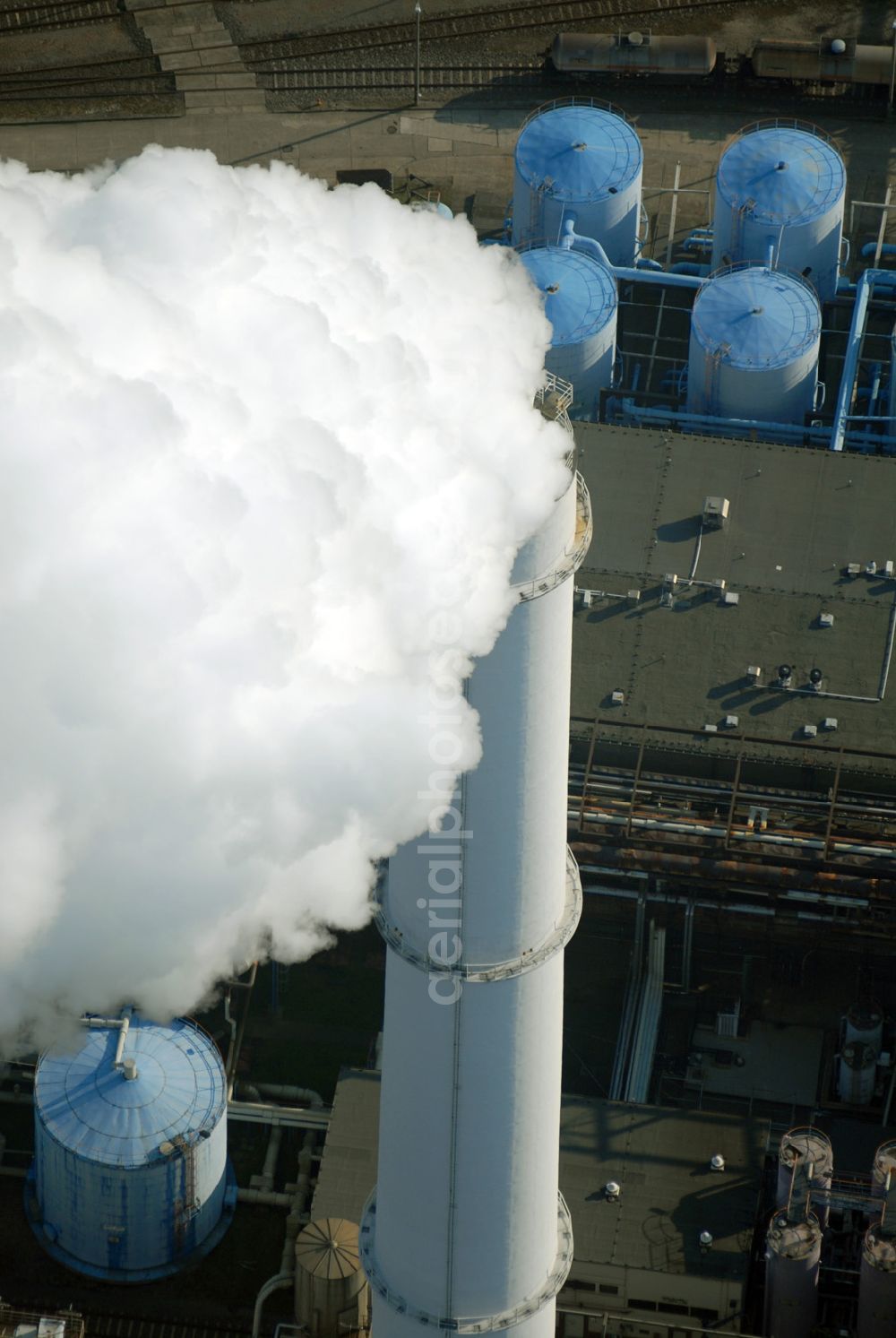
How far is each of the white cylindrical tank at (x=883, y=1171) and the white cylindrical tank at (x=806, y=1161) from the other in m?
1.35

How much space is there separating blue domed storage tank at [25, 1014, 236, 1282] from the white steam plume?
27.1 metres

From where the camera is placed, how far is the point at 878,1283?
76.6 metres

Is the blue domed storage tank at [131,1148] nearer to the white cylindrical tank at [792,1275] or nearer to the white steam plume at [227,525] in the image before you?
the white cylindrical tank at [792,1275]

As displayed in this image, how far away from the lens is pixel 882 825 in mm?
89438

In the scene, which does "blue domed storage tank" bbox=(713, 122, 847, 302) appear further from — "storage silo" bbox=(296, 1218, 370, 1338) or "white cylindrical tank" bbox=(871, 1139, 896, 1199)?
"storage silo" bbox=(296, 1218, 370, 1338)

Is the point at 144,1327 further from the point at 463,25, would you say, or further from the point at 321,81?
the point at 463,25

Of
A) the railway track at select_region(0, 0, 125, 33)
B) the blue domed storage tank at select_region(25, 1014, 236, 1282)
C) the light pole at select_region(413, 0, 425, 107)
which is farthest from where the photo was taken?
the railway track at select_region(0, 0, 125, 33)

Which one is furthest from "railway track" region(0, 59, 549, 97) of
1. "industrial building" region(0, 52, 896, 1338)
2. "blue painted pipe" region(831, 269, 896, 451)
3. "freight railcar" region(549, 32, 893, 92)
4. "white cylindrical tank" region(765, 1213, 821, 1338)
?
"white cylindrical tank" region(765, 1213, 821, 1338)

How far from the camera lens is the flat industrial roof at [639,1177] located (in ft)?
261

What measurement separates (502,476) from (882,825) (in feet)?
129

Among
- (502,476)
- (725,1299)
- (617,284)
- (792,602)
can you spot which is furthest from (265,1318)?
(617,284)

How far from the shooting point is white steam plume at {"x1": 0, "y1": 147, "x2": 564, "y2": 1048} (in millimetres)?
49969

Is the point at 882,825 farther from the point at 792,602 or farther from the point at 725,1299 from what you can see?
the point at 725,1299

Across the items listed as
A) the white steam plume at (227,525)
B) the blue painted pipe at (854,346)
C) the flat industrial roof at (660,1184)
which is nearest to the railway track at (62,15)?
the blue painted pipe at (854,346)
